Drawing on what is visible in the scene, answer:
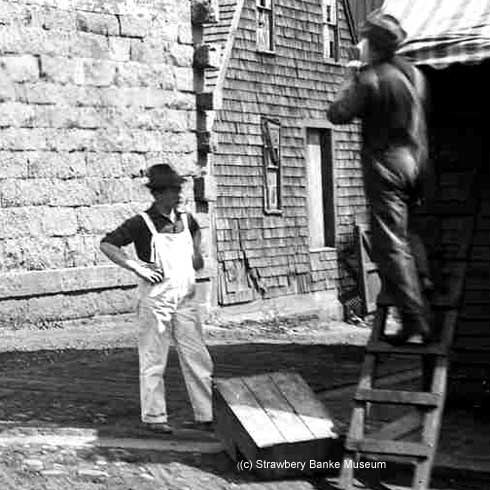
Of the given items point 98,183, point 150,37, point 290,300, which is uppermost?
point 150,37

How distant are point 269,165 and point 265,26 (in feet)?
7.11

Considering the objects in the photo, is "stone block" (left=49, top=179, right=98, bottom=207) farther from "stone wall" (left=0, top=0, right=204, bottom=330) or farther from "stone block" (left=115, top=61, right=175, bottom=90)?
"stone block" (left=115, top=61, right=175, bottom=90)

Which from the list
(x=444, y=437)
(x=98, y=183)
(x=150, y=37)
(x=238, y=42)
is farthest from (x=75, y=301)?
(x=444, y=437)

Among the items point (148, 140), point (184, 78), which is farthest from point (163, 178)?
point (184, 78)

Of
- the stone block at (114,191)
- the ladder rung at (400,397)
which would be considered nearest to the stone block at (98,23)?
the stone block at (114,191)

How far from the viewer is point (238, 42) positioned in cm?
2119

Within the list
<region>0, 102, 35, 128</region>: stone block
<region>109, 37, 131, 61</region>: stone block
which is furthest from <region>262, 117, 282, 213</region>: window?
<region>0, 102, 35, 128</region>: stone block

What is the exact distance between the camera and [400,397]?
8664mm

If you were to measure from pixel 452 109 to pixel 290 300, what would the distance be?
11.9 metres

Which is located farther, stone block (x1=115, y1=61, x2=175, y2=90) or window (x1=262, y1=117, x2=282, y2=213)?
window (x1=262, y1=117, x2=282, y2=213)

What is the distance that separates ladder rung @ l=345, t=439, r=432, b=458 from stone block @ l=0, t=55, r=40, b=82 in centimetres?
874

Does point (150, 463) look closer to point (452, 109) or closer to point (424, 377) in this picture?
point (424, 377)

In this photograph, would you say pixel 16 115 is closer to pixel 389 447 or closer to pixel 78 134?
pixel 78 134

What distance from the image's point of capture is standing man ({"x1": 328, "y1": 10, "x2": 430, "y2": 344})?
350 inches
